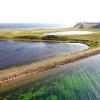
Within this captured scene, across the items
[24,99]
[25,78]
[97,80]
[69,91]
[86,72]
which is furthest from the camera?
[86,72]

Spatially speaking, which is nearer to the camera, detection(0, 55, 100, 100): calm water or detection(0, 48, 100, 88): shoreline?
detection(0, 55, 100, 100): calm water

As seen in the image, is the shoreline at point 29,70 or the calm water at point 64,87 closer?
the calm water at point 64,87

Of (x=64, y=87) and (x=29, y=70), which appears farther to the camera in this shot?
(x=29, y=70)

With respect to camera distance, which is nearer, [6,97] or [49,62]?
[6,97]

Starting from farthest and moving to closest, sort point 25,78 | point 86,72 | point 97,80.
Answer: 1. point 86,72
2. point 25,78
3. point 97,80

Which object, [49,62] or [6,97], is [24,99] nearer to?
[6,97]

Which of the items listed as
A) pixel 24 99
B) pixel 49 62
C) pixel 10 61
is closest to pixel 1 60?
pixel 10 61
